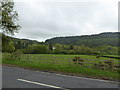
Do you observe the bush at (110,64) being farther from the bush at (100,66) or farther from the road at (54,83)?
the road at (54,83)

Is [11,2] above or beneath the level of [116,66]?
above

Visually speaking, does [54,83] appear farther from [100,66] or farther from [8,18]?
[8,18]

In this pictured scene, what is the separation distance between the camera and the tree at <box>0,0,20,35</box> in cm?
2030

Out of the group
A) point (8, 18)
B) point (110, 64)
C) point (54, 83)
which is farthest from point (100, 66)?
point (8, 18)

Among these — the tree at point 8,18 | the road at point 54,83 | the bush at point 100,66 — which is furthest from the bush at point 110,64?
the tree at point 8,18

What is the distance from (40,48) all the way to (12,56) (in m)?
43.8

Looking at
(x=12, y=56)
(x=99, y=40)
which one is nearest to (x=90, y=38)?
(x=99, y=40)

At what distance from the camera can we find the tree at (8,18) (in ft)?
66.6

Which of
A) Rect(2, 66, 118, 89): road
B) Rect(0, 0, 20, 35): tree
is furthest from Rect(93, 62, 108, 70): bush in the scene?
Rect(0, 0, 20, 35): tree

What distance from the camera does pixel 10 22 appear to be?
21.3 meters

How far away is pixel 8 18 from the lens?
805 inches

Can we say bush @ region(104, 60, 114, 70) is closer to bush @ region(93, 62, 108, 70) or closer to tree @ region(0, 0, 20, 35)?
bush @ region(93, 62, 108, 70)

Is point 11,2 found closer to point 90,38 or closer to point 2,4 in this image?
point 2,4

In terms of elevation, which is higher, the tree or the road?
the tree
